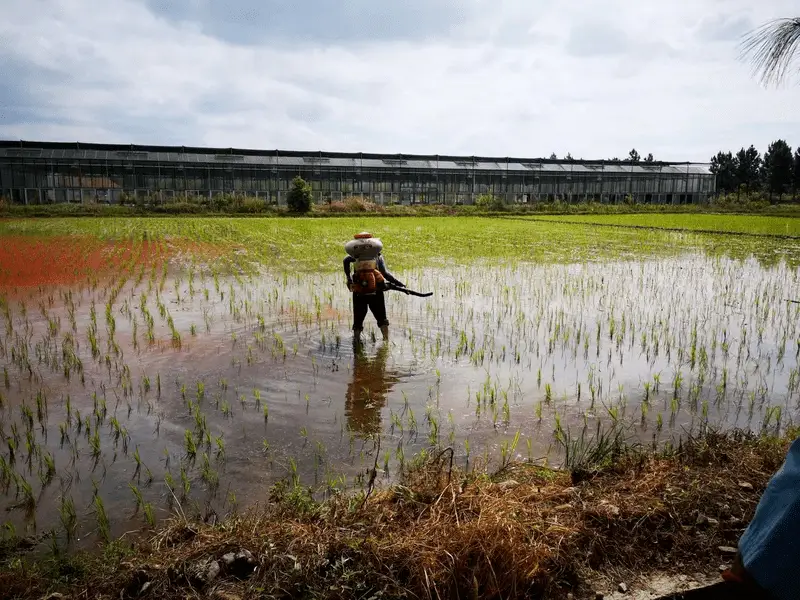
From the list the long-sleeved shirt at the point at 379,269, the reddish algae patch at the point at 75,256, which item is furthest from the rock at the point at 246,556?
the reddish algae patch at the point at 75,256

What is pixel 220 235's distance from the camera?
63.1ft

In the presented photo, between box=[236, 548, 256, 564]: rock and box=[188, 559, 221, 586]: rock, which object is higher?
box=[236, 548, 256, 564]: rock

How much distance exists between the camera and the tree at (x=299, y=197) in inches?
1320

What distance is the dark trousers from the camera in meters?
6.38

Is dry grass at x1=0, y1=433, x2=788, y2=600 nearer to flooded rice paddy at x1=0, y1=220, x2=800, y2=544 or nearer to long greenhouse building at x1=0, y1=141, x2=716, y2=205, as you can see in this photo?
flooded rice paddy at x1=0, y1=220, x2=800, y2=544

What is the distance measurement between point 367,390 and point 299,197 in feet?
99.1

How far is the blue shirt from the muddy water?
1.83 m

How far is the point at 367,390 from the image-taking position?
15.6 feet

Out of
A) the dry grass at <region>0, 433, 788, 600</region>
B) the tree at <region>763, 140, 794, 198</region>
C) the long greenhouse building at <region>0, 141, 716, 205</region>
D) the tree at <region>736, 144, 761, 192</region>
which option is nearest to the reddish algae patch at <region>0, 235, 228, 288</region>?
the dry grass at <region>0, 433, 788, 600</region>

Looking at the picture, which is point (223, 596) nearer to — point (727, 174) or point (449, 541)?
point (449, 541)

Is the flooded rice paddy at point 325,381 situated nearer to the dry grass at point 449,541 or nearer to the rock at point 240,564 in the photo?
the dry grass at point 449,541

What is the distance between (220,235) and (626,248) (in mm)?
13348

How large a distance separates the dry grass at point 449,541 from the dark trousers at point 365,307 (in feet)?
12.0

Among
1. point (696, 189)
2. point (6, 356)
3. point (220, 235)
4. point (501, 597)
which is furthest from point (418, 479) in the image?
point (696, 189)
